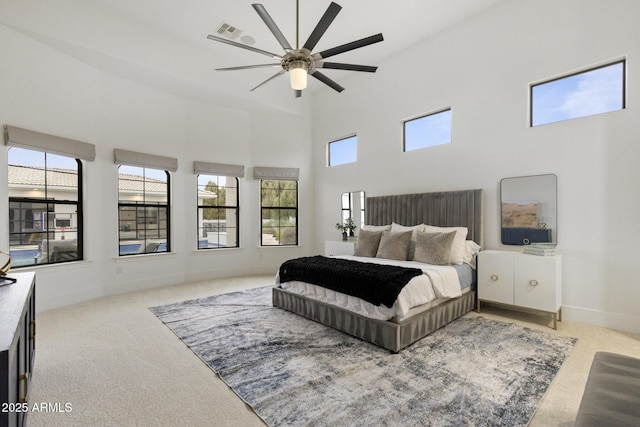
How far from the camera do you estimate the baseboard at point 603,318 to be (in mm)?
3117

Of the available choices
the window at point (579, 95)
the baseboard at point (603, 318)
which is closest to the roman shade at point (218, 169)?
the window at point (579, 95)

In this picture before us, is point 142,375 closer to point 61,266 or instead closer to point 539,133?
point 61,266

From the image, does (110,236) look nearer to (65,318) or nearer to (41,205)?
(41,205)

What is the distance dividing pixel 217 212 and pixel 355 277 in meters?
3.96

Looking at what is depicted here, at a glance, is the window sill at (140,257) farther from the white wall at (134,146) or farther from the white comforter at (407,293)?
the white comforter at (407,293)

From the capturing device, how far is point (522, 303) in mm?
3459

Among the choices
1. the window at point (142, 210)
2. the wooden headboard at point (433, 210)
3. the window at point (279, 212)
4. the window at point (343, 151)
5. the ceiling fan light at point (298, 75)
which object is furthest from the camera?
the window at point (279, 212)

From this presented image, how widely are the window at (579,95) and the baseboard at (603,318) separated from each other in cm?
220

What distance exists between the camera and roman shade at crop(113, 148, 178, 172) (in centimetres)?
478

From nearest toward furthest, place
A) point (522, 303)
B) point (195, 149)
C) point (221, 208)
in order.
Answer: point (522, 303) < point (195, 149) < point (221, 208)

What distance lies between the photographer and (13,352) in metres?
1.21

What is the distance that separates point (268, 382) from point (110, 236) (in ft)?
13.0

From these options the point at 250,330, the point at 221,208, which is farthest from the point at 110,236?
the point at 250,330

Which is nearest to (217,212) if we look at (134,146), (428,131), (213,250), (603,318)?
(213,250)
